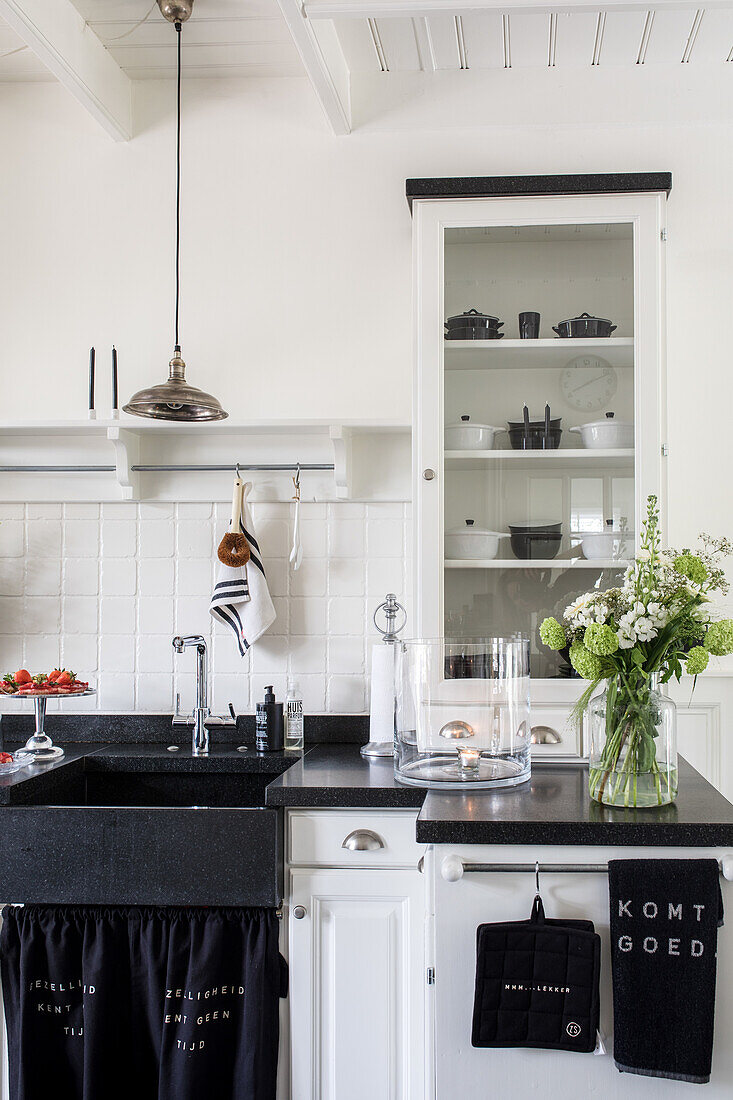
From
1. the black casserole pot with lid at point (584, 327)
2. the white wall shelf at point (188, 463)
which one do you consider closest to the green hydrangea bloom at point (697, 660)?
the black casserole pot with lid at point (584, 327)

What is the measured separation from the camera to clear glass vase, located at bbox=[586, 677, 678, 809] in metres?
1.67

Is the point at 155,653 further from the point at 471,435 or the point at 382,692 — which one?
the point at 471,435

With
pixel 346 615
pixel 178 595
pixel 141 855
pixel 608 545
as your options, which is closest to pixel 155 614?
pixel 178 595

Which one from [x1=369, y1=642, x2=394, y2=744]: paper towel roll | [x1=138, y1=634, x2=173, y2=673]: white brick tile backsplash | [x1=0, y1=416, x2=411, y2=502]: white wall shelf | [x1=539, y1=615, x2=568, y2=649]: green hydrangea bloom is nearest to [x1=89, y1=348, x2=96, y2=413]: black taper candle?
[x1=0, y1=416, x2=411, y2=502]: white wall shelf

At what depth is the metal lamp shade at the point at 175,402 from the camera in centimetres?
210

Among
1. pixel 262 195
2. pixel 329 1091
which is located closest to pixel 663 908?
pixel 329 1091

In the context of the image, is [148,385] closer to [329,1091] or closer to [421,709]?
[421,709]

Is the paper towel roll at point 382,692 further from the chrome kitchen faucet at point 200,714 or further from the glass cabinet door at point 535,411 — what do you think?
the chrome kitchen faucet at point 200,714

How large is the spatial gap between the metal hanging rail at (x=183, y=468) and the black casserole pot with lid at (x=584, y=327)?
26.9 inches

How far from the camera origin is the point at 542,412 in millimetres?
2277

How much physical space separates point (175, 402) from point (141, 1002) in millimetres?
1253

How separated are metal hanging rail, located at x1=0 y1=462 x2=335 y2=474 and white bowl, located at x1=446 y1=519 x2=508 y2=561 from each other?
44 centimetres

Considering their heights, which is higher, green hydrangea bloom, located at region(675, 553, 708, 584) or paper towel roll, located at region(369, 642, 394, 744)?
green hydrangea bloom, located at region(675, 553, 708, 584)

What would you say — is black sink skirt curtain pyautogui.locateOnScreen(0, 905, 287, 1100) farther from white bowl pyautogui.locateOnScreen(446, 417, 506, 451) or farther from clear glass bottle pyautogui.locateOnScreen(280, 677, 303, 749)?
white bowl pyautogui.locateOnScreen(446, 417, 506, 451)
